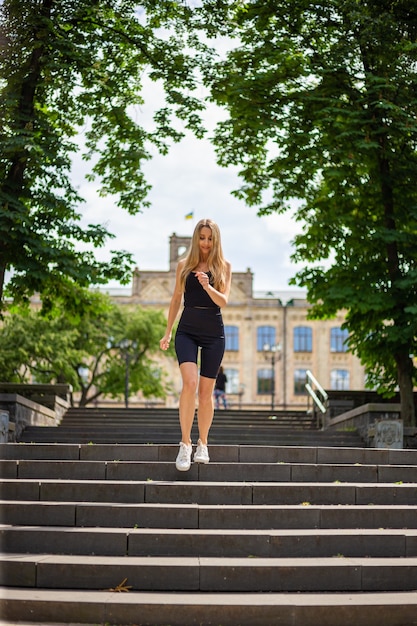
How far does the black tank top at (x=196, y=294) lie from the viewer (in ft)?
24.5

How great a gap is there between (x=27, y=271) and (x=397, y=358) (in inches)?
286

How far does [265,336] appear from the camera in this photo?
60188mm

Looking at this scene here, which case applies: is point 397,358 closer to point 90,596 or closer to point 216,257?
point 216,257

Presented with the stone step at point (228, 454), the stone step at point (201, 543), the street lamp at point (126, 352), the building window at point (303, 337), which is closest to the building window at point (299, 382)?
the building window at point (303, 337)

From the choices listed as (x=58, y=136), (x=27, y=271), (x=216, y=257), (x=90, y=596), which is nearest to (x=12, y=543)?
(x=90, y=596)

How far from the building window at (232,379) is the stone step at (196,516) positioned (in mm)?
51255

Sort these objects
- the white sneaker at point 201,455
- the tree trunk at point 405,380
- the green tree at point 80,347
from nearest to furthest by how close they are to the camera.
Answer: the white sneaker at point 201,455
the tree trunk at point 405,380
the green tree at point 80,347

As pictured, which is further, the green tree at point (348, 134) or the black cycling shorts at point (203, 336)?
the green tree at point (348, 134)

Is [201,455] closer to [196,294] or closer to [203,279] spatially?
[196,294]

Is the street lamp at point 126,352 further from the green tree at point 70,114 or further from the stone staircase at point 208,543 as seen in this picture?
the stone staircase at point 208,543

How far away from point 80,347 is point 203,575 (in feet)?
108

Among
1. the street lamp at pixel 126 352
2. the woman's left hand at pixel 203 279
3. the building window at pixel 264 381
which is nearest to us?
the woman's left hand at pixel 203 279

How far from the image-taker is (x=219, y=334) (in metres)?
7.57

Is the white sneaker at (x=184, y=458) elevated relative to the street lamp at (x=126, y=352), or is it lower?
lower
